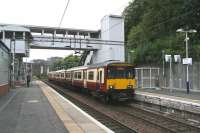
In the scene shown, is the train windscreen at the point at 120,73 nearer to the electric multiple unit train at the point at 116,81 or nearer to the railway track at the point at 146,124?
the electric multiple unit train at the point at 116,81

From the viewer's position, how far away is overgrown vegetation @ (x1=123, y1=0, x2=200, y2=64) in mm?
42938

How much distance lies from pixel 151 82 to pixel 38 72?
12151cm

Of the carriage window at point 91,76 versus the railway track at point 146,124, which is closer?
the railway track at point 146,124

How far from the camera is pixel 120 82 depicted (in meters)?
22.9

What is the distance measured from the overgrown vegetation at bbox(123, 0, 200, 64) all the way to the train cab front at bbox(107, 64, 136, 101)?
693 inches

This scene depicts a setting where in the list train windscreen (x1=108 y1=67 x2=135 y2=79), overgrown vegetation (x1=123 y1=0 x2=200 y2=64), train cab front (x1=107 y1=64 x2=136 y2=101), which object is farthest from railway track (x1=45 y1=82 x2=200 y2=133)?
overgrown vegetation (x1=123 y1=0 x2=200 y2=64)

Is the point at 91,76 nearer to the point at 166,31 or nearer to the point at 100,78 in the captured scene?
the point at 100,78

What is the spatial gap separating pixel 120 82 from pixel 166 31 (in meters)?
33.8

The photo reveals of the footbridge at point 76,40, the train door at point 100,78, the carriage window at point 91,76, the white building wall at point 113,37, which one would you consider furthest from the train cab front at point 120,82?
the white building wall at point 113,37

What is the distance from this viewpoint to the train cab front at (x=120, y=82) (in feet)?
74.0

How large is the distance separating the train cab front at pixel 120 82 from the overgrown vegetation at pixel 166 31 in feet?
57.8

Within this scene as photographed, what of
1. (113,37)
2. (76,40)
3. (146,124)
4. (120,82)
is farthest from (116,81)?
(113,37)

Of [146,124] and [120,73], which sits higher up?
[120,73]

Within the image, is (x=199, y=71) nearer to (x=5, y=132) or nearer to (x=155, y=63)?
(x=155, y=63)
